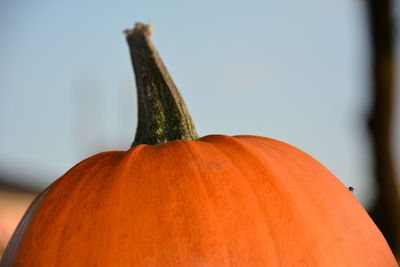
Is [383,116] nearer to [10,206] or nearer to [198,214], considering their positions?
[10,206]

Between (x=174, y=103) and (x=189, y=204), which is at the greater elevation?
(x=174, y=103)

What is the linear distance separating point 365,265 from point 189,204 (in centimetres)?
29

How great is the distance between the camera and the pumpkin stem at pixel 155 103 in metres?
0.81

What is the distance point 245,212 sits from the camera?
0.61 m

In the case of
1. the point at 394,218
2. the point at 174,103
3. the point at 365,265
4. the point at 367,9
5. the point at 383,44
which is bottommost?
the point at 394,218

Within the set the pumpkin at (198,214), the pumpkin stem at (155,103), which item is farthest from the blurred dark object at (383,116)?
the pumpkin stem at (155,103)

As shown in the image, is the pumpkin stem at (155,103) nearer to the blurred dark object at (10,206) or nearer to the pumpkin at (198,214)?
the pumpkin at (198,214)

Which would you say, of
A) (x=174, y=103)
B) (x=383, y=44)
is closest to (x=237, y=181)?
(x=174, y=103)

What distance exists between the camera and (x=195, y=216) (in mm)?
592

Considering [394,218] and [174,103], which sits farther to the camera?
[394,218]

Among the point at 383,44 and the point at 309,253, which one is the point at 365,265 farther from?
the point at 383,44

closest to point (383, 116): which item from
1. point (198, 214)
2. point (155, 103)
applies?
point (155, 103)

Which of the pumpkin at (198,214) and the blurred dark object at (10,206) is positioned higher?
the pumpkin at (198,214)

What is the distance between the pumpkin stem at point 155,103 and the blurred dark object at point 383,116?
6.57 feet
